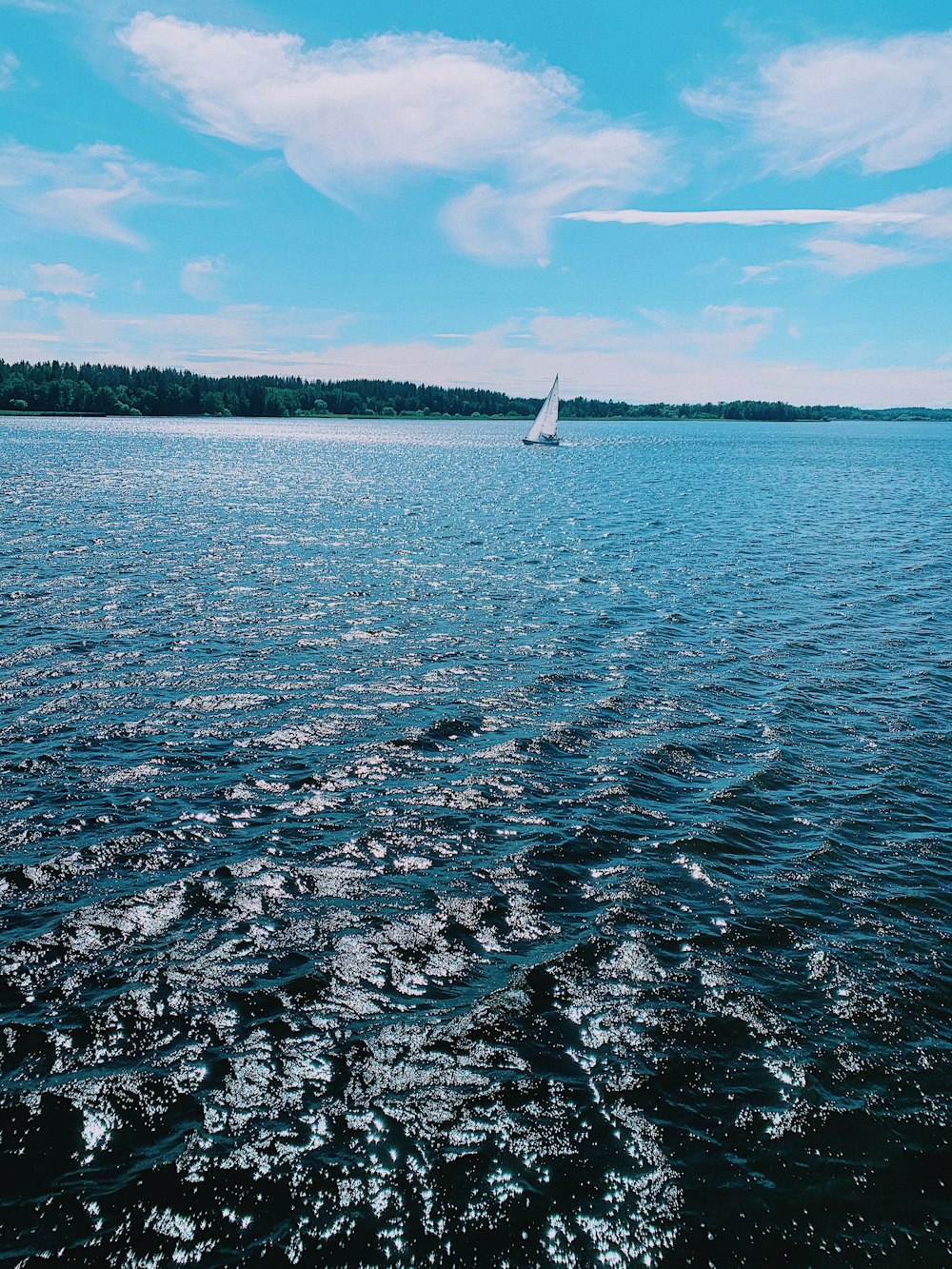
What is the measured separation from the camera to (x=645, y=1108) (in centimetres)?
1020

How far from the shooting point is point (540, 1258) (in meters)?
8.36

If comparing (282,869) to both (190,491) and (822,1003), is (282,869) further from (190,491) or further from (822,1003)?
(190,491)

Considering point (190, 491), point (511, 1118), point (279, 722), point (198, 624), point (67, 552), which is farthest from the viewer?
point (190, 491)

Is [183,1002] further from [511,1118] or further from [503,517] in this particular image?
[503,517]

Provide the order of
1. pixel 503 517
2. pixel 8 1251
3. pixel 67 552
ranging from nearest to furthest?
1. pixel 8 1251
2. pixel 67 552
3. pixel 503 517

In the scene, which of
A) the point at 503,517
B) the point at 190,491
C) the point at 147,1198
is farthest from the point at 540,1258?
the point at 190,491

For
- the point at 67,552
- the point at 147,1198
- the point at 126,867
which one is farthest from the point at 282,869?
the point at 67,552

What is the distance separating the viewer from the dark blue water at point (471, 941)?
8.97 m

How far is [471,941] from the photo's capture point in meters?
13.4

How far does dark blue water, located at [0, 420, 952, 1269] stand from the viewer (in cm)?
897

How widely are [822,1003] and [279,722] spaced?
52.6ft

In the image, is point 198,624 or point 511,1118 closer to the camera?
point 511,1118

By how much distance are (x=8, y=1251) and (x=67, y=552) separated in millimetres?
46372

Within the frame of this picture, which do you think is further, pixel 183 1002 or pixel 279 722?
pixel 279 722
